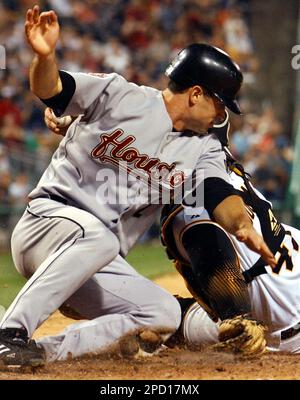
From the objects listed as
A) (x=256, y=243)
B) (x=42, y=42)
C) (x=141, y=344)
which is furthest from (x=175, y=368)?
(x=42, y=42)

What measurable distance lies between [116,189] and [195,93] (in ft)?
2.10

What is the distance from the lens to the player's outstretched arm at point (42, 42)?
388cm

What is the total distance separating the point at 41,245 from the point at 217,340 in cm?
120

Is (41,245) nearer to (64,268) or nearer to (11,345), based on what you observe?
(64,268)

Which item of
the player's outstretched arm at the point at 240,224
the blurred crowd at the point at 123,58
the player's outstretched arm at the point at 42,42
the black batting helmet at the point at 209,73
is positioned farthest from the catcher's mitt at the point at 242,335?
the blurred crowd at the point at 123,58

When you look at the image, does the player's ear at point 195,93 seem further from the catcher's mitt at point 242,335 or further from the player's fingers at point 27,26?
the catcher's mitt at point 242,335

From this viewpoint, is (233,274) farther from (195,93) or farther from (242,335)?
(195,93)

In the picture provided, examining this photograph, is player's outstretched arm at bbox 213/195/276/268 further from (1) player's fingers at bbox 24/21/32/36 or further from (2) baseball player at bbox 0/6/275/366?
(1) player's fingers at bbox 24/21/32/36

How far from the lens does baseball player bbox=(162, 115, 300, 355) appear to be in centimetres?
449

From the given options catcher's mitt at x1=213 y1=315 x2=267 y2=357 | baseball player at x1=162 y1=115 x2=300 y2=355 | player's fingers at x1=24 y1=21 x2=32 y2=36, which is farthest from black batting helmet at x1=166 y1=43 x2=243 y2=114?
catcher's mitt at x1=213 y1=315 x2=267 y2=357

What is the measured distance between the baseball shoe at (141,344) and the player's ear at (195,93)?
48.2 inches

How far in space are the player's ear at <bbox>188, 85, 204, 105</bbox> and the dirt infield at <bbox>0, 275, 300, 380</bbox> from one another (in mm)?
1313

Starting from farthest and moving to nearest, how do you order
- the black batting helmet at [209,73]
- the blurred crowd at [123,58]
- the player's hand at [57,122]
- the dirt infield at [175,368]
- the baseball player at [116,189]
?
the blurred crowd at [123,58], the player's hand at [57,122], the black batting helmet at [209,73], the baseball player at [116,189], the dirt infield at [175,368]

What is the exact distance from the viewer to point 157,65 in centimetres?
1321
